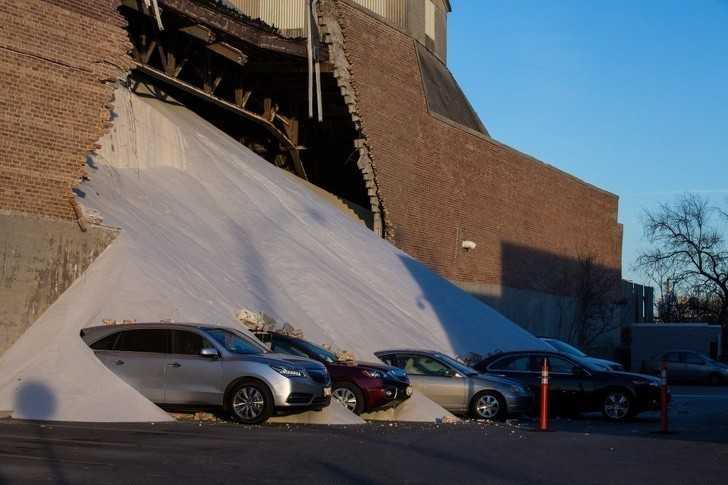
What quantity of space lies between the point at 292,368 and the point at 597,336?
40.1 metres

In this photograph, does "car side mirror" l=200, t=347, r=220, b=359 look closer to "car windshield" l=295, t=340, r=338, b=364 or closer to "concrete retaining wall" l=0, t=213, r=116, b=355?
"car windshield" l=295, t=340, r=338, b=364

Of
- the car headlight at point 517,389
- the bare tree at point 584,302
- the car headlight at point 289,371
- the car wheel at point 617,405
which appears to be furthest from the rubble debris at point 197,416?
the bare tree at point 584,302

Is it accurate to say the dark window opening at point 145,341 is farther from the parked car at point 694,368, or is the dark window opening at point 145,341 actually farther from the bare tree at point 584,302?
the bare tree at point 584,302

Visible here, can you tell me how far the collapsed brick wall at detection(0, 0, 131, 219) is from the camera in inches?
816

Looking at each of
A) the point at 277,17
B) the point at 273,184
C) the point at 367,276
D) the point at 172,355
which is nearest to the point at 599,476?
the point at 172,355

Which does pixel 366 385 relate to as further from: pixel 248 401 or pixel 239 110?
pixel 239 110

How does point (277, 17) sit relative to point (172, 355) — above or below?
above

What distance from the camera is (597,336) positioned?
2206 inches

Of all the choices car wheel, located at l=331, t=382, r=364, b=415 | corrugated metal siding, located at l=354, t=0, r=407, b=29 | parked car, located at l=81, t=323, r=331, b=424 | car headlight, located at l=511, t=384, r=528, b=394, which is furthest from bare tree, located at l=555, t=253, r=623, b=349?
parked car, located at l=81, t=323, r=331, b=424

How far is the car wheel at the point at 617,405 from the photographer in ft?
78.1

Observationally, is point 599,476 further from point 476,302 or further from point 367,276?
point 476,302

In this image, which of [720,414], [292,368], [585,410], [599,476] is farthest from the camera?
[720,414]

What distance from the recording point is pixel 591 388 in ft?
78.8

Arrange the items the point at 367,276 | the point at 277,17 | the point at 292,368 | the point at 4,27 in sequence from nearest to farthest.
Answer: the point at 292,368, the point at 4,27, the point at 367,276, the point at 277,17
